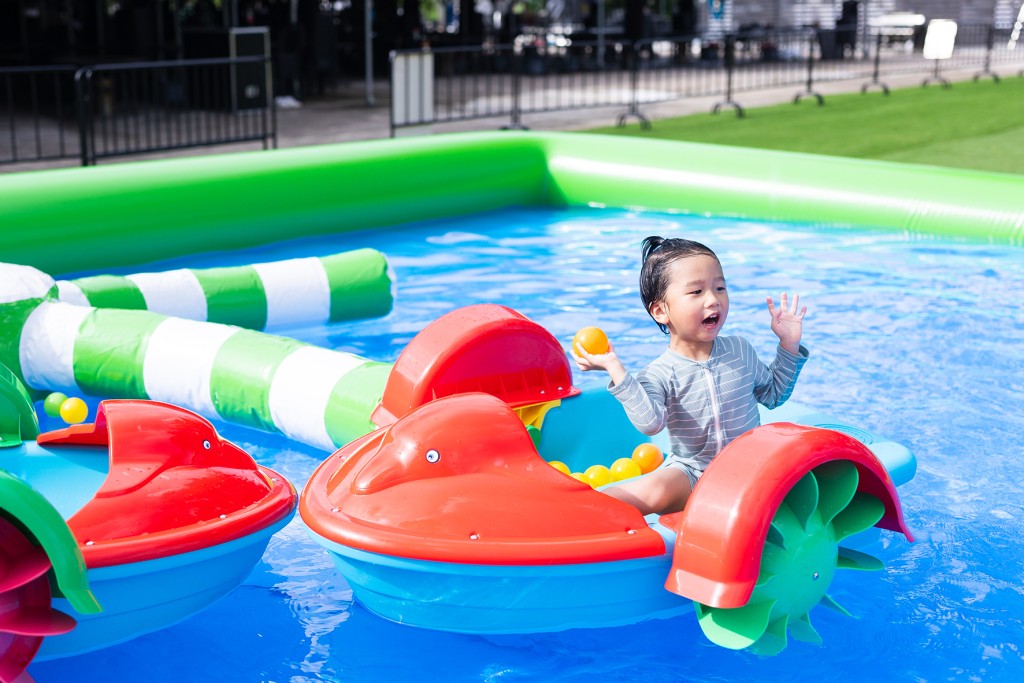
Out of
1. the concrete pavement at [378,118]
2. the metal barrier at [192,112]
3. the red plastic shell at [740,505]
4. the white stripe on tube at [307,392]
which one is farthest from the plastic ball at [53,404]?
the concrete pavement at [378,118]

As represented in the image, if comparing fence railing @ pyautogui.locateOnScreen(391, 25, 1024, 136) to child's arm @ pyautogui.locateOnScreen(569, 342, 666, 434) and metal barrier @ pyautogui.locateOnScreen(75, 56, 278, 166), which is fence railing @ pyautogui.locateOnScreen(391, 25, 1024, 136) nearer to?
metal barrier @ pyautogui.locateOnScreen(75, 56, 278, 166)

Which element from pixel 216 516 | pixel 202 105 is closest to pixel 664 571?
pixel 216 516

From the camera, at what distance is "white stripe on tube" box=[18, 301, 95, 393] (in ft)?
12.5

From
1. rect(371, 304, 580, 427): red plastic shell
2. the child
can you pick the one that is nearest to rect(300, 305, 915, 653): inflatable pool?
the child

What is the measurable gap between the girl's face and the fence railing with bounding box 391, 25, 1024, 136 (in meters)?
7.26

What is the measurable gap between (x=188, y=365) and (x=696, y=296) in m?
1.78

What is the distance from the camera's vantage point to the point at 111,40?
14.5 metres

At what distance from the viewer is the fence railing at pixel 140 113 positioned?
809 cm

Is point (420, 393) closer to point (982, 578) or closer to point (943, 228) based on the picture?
point (982, 578)

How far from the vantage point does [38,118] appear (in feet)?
36.2

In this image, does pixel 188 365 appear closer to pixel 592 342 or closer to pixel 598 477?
pixel 598 477

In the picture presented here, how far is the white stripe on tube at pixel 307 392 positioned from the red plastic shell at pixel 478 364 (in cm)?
32

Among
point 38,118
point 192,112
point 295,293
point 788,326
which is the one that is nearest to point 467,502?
point 788,326

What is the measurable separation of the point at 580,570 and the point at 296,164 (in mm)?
4910
